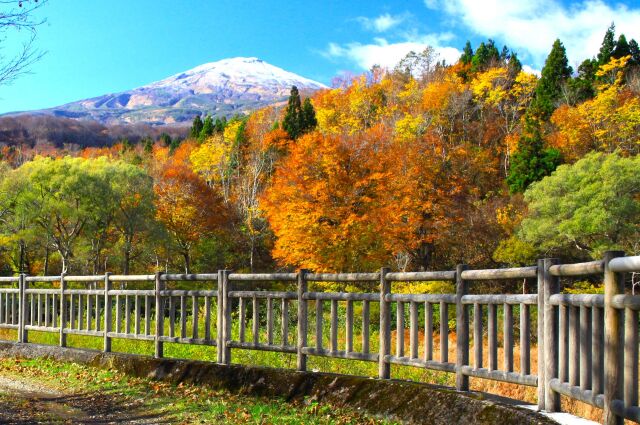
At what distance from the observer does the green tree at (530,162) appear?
5478 cm

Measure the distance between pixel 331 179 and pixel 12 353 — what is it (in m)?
27.6

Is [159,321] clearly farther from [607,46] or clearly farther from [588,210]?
[607,46]

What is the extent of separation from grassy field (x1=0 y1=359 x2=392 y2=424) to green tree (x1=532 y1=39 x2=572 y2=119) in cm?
6226

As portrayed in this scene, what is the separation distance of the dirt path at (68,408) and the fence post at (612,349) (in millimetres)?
5028

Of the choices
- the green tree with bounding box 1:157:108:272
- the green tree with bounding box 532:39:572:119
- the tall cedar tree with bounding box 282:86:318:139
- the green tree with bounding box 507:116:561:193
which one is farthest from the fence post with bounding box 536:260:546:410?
the tall cedar tree with bounding box 282:86:318:139

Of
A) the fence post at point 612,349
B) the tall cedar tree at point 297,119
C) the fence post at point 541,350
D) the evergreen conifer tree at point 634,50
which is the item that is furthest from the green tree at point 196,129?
the fence post at point 612,349

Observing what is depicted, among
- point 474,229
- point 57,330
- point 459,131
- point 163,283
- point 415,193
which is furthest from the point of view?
point 459,131

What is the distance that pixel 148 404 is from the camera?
9.14 m

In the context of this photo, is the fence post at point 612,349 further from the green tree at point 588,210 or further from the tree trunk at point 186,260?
the tree trunk at point 186,260

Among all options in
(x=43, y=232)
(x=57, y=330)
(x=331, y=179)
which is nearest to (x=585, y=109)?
(x=331, y=179)

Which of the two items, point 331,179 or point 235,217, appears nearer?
point 331,179

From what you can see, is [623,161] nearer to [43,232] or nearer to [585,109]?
[585,109]

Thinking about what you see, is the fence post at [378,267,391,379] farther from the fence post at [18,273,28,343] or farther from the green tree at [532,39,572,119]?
the green tree at [532,39,572,119]

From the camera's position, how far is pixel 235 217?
64.0 metres
